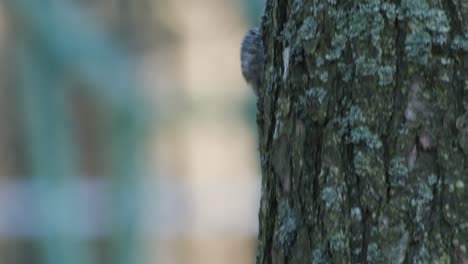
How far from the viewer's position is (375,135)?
791 mm

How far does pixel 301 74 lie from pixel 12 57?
9.27 feet

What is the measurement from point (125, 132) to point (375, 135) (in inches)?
104

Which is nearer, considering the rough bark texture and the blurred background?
the rough bark texture

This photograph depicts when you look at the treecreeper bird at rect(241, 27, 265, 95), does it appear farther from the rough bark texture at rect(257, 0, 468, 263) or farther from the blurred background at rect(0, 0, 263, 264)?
the blurred background at rect(0, 0, 263, 264)

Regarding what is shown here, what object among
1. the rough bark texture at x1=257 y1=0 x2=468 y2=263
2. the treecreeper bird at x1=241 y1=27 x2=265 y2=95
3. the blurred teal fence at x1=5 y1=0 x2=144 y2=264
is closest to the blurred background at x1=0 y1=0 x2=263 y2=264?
the blurred teal fence at x1=5 y1=0 x2=144 y2=264

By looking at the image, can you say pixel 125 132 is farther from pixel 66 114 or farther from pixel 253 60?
pixel 253 60

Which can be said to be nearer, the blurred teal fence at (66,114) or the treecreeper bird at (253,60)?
the treecreeper bird at (253,60)

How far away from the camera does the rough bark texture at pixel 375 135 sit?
0.77 m

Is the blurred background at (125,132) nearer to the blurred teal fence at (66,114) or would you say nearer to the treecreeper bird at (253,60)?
the blurred teal fence at (66,114)

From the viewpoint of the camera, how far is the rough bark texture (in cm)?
77

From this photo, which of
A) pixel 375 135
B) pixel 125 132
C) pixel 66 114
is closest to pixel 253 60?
pixel 375 135

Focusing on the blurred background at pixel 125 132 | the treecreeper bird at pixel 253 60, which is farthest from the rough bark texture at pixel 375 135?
the blurred background at pixel 125 132

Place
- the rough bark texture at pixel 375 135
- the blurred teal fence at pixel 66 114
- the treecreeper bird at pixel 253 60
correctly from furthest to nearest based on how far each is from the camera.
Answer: the blurred teal fence at pixel 66 114, the treecreeper bird at pixel 253 60, the rough bark texture at pixel 375 135

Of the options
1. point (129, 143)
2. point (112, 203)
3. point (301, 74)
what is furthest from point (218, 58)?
point (301, 74)
